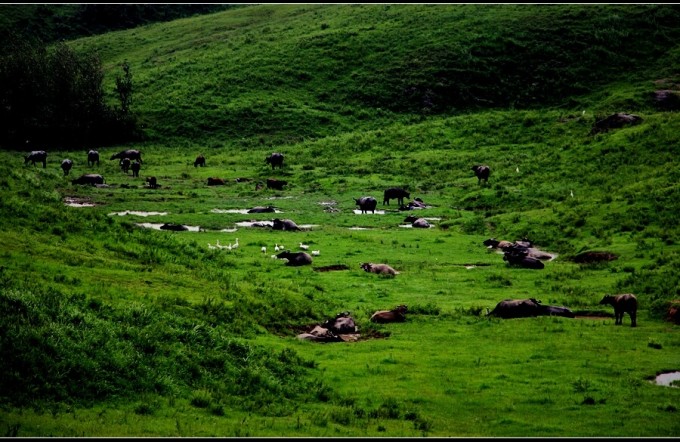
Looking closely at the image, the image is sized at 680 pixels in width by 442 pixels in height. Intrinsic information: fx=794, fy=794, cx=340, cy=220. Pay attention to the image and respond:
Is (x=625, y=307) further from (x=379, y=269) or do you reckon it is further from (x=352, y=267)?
(x=352, y=267)

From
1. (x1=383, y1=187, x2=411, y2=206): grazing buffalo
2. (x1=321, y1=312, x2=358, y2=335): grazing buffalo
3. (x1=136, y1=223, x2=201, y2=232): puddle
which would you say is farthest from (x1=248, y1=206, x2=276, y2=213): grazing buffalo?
(x1=321, y1=312, x2=358, y2=335): grazing buffalo

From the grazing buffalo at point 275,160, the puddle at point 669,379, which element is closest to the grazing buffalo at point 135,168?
the grazing buffalo at point 275,160

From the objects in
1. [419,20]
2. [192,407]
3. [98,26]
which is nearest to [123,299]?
[192,407]

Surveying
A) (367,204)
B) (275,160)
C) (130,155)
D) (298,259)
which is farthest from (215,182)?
(298,259)

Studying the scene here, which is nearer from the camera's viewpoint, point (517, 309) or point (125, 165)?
point (517, 309)

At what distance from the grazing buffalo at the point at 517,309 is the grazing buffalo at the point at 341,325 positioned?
4.87 meters

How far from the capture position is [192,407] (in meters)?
16.2

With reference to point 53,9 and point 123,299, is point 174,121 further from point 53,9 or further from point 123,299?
point 53,9

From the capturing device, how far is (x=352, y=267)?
34.8m

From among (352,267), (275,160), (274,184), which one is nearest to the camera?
(352,267)

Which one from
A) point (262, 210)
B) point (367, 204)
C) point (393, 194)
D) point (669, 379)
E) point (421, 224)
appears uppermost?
point (393, 194)

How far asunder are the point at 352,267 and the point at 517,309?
32.9ft

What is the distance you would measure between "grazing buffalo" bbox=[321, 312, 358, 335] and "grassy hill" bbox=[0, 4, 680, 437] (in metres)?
0.50

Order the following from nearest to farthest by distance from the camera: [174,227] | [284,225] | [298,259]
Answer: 1. [298,259]
2. [174,227]
3. [284,225]
